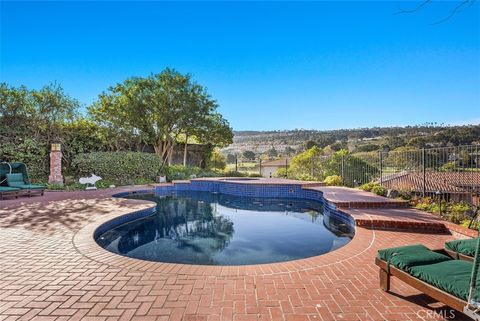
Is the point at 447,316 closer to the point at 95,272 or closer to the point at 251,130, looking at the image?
the point at 95,272

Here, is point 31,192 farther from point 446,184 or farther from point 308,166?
point 446,184

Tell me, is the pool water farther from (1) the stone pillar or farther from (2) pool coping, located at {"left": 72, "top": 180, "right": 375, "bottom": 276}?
(1) the stone pillar

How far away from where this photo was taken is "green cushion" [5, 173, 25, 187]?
9.59m

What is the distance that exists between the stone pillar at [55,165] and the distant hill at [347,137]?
22.4 metres

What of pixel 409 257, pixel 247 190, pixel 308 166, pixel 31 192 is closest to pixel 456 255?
pixel 409 257

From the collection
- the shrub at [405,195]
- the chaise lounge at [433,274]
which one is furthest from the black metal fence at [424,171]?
the chaise lounge at [433,274]

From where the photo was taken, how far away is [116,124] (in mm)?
15000

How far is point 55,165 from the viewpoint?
12195 mm

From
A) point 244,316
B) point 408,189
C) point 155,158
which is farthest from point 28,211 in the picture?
point 408,189

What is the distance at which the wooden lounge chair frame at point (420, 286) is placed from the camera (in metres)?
2.06

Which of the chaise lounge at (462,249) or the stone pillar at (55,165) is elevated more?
the stone pillar at (55,165)

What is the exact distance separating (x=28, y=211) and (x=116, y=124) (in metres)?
8.81

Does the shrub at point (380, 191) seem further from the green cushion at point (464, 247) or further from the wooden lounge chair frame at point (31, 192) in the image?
the wooden lounge chair frame at point (31, 192)

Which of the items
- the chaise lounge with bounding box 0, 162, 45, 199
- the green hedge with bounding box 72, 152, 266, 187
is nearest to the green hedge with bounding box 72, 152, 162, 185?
the green hedge with bounding box 72, 152, 266, 187
